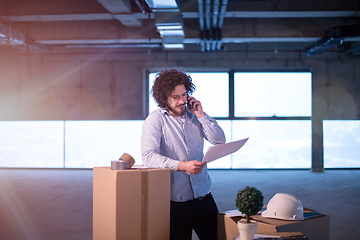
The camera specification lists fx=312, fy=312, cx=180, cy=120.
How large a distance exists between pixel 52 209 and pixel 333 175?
6.16 m

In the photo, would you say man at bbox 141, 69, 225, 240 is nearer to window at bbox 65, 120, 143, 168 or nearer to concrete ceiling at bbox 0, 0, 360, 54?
concrete ceiling at bbox 0, 0, 360, 54

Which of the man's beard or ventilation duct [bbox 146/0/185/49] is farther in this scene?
ventilation duct [bbox 146/0/185/49]

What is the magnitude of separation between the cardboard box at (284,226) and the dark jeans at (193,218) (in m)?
0.06

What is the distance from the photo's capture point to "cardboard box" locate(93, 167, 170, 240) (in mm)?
1306

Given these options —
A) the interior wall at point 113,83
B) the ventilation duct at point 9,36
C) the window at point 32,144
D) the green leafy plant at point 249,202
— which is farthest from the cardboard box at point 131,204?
the window at point 32,144

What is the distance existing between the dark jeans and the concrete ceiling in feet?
12.1

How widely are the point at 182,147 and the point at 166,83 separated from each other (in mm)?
375

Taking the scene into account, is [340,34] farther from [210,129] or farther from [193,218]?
[193,218]

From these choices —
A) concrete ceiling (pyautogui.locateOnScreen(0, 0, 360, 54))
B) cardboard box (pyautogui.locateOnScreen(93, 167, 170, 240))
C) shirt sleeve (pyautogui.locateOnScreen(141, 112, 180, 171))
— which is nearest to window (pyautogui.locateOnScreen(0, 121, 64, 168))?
concrete ceiling (pyautogui.locateOnScreen(0, 0, 360, 54))

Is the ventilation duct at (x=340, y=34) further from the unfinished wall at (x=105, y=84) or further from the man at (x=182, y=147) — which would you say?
the man at (x=182, y=147)

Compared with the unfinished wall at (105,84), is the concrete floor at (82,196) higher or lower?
lower

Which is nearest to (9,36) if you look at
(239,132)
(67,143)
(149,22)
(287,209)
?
(149,22)

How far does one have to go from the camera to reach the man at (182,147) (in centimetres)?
163

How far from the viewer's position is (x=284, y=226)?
58.3 inches
